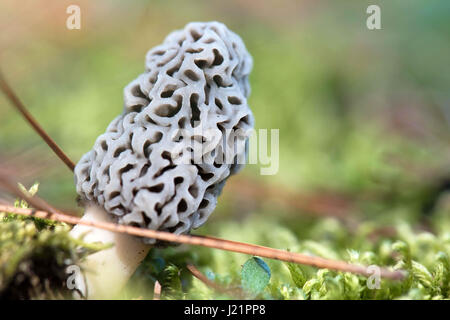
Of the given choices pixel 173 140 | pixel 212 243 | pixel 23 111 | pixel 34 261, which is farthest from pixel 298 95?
pixel 34 261

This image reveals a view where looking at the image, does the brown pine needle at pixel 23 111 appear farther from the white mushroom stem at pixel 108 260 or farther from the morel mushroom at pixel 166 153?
the white mushroom stem at pixel 108 260

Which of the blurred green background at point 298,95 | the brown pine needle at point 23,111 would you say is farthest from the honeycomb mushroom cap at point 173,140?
the blurred green background at point 298,95

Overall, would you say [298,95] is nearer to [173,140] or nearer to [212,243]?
[173,140]

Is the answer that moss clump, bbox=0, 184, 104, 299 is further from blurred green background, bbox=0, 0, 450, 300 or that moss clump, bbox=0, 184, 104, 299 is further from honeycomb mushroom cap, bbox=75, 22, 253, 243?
blurred green background, bbox=0, 0, 450, 300
